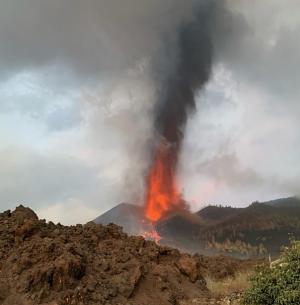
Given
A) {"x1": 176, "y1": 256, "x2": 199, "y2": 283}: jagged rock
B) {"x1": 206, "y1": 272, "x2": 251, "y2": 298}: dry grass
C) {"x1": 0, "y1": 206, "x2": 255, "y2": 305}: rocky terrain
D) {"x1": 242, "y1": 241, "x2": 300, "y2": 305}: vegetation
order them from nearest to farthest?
1. {"x1": 242, "y1": 241, "x2": 300, "y2": 305}: vegetation
2. {"x1": 0, "y1": 206, "x2": 255, "y2": 305}: rocky terrain
3. {"x1": 206, "y1": 272, "x2": 251, "y2": 298}: dry grass
4. {"x1": 176, "y1": 256, "x2": 199, "y2": 283}: jagged rock

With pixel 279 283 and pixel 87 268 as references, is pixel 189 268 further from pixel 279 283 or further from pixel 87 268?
pixel 279 283

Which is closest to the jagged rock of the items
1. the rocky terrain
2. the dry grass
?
the rocky terrain

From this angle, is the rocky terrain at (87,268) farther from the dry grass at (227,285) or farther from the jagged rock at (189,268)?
the dry grass at (227,285)

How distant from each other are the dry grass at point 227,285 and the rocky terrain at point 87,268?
1.54 ft

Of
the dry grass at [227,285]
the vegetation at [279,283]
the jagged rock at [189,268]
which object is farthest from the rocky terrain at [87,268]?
the vegetation at [279,283]

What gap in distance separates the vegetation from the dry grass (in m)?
12.7

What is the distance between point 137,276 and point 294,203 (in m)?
163

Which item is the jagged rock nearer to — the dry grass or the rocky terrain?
the rocky terrain

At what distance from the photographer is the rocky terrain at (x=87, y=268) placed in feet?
77.8

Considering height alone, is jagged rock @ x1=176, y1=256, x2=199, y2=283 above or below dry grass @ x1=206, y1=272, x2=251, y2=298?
above

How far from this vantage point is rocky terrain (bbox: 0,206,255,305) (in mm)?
23719

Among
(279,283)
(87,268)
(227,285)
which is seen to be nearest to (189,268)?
(227,285)

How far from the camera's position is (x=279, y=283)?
559 inches

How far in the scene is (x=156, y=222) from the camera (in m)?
105
